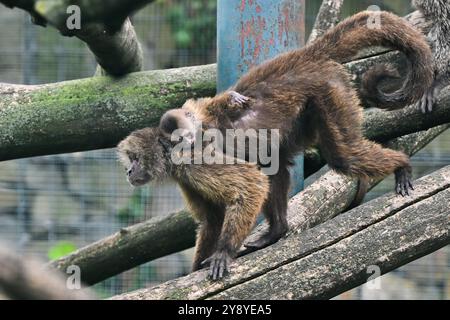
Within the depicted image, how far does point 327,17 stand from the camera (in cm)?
481

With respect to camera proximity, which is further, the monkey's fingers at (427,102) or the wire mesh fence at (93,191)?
the wire mesh fence at (93,191)

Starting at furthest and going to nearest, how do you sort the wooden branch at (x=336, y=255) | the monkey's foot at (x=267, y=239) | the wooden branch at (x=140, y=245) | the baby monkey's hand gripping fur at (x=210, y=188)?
the wooden branch at (x=140, y=245) → the monkey's foot at (x=267, y=239) → the baby monkey's hand gripping fur at (x=210, y=188) → the wooden branch at (x=336, y=255)

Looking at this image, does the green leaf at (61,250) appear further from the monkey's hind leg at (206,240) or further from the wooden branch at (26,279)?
the wooden branch at (26,279)

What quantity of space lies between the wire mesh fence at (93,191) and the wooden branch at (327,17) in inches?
99.9

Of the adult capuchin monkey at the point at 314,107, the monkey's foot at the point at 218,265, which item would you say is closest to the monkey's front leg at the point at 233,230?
the monkey's foot at the point at 218,265

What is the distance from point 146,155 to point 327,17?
1.81 meters

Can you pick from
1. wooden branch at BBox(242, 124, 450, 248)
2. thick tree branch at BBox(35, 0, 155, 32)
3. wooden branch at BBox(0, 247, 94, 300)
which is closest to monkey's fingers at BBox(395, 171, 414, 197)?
wooden branch at BBox(242, 124, 450, 248)

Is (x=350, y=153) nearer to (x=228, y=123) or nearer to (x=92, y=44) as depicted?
(x=228, y=123)

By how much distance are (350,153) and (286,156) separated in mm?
409

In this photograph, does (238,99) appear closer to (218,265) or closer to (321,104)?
(321,104)

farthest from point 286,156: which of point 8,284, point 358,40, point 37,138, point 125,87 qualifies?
point 8,284

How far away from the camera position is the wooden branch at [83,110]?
414cm

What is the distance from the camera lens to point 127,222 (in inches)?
282

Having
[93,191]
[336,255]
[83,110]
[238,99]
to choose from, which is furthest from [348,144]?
[93,191]
